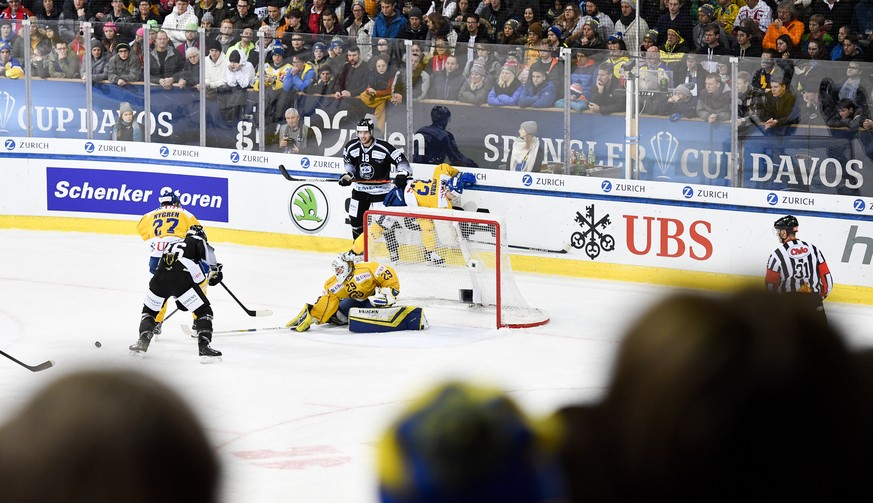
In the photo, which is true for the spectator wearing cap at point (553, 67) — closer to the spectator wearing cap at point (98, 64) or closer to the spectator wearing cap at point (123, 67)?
the spectator wearing cap at point (123, 67)

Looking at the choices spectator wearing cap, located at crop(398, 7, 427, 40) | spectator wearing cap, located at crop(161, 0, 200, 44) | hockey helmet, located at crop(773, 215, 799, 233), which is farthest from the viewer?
spectator wearing cap, located at crop(161, 0, 200, 44)

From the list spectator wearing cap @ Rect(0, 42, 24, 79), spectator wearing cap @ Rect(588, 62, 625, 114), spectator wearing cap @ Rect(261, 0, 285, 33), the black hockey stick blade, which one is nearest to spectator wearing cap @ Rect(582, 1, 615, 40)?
spectator wearing cap @ Rect(588, 62, 625, 114)

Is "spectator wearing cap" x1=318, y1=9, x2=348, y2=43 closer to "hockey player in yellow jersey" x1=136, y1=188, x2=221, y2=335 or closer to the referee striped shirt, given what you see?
"hockey player in yellow jersey" x1=136, y1=188, x2=221, y2=335

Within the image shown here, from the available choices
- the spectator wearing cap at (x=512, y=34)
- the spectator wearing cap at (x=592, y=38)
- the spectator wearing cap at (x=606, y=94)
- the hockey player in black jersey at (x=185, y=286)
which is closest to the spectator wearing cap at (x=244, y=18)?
the spectator wearing cap at (x=512, y=34)

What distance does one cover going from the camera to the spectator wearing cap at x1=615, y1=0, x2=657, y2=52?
12.4 m

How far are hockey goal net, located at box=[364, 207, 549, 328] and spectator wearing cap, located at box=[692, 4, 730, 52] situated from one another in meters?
3.20

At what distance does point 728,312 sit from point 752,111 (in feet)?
32.8

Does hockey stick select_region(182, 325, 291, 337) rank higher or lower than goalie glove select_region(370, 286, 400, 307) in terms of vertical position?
lower

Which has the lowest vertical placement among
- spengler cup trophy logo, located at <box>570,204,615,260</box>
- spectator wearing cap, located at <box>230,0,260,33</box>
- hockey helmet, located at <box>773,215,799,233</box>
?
spengler cup trophy logo, located at <box>570,204,615,260</box>

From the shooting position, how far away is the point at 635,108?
11195mm

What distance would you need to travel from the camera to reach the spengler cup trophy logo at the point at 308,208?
Answer: 41.1 feet

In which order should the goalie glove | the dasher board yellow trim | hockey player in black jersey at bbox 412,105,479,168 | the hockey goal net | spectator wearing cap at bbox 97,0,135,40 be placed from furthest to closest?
spectator wearing cap at bbox 97,0,135,40, hockey player in black jersey at bbox 412,105,479,168, the dasher board yellow trim, the hockey goal net, the goalie glove

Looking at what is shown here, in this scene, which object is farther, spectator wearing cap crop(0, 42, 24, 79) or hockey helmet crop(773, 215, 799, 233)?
spectator wearing cap crop(0, 42, 24, 79)

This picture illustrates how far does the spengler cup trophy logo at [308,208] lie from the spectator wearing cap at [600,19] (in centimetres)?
295
